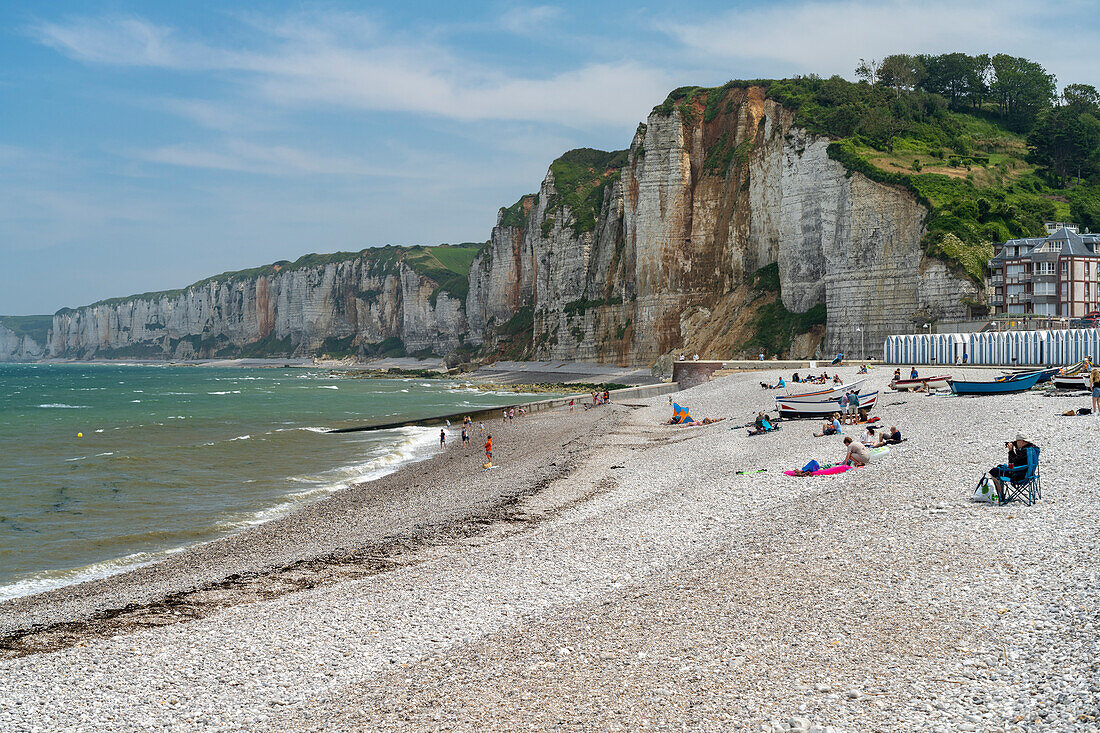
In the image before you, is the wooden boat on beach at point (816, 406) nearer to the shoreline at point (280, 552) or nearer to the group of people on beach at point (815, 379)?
the shoreline at point (280, 552)

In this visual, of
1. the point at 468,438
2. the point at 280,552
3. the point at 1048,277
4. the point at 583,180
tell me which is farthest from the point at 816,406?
the point at 583,180

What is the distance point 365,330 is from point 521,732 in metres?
186

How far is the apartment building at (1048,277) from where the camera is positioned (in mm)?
49531

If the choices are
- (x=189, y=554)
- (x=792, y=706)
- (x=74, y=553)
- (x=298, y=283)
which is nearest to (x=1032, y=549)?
(x=792, y=706)

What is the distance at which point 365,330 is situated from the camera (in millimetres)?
187500

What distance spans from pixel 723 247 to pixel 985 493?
2816 inches

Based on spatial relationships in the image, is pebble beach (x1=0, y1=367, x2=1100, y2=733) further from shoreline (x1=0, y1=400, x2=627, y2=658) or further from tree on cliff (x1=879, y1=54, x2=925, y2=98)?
tree on cliff (x1=879, y1=54, x2=925, y2=98)

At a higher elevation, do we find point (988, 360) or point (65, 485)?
point (988, 360)

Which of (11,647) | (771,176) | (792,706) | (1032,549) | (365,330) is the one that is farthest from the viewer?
(365,330)

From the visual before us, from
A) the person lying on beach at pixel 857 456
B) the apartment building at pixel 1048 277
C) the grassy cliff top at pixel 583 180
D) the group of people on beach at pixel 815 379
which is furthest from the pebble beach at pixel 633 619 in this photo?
the grassy cliff top at pixel 583 180

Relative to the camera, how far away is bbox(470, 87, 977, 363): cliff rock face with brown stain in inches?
2267

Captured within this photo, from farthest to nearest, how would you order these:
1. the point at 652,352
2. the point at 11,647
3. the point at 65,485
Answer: the point at 652,352 < the point at 65,485 < the point at 11,647

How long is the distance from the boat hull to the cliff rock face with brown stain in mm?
29651

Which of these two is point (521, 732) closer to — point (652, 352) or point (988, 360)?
point (988, 360)
